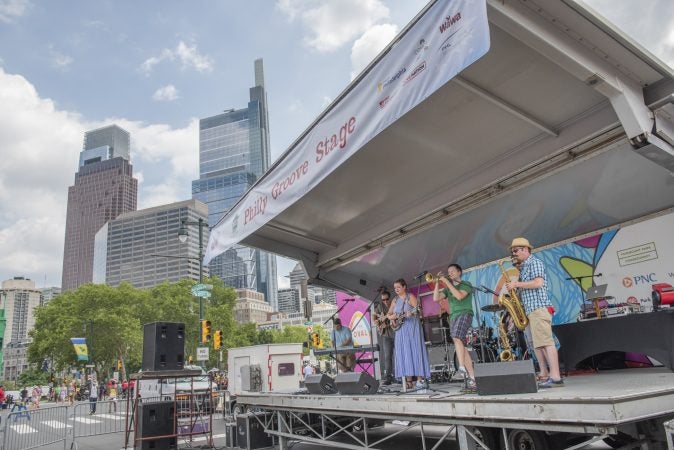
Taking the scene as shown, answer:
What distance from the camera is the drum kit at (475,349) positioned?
680 centimetres

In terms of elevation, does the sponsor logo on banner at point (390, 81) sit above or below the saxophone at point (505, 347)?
above

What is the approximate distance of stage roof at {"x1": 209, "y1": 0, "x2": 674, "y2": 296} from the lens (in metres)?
4.39

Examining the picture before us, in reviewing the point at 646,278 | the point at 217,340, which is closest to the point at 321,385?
the point at 646,278

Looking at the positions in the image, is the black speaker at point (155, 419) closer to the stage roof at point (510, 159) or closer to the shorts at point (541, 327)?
the stage roof at point (510, 159)

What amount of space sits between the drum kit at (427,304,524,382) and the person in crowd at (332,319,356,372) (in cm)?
187

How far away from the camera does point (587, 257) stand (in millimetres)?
8086

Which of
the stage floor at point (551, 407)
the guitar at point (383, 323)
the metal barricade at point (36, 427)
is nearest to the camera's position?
the stage floor at point (551, 407)

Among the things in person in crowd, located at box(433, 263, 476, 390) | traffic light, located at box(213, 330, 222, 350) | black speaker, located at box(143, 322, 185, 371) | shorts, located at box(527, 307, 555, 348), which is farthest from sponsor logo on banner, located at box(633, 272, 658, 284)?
traffic light, located at box(213, 330, 222, 350)

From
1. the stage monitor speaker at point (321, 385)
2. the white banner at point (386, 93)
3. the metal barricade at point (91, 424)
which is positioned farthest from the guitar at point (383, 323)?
the metal barricade at point (91, 424)

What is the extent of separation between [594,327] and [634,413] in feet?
10.4

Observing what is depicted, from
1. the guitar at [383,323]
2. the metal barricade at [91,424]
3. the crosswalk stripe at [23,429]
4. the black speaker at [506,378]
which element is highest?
the guitar at [383,323]

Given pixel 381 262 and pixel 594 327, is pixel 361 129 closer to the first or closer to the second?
pixel 594 327

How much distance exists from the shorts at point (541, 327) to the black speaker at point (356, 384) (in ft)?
8.05

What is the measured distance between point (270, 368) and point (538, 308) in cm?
1171
